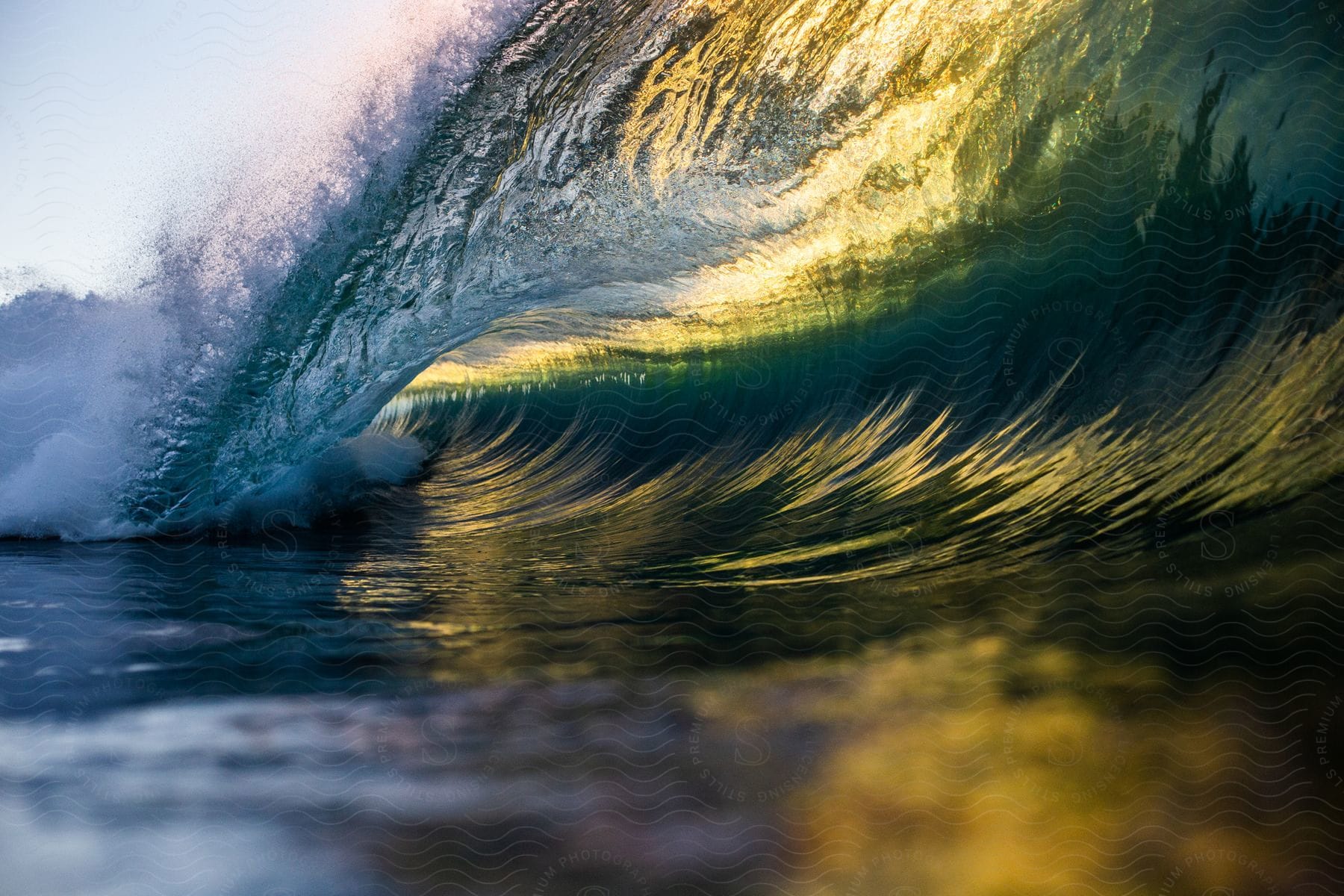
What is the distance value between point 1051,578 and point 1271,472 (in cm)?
60

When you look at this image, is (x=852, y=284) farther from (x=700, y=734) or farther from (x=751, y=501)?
(x=700, y=734)

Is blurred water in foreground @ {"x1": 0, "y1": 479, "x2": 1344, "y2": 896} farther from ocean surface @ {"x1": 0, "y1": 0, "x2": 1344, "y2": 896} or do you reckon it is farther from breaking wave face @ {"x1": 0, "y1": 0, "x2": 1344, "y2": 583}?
breaking wave face @ {"x1": 0, "y1": 0, "x2": 1344, "y2": 583}

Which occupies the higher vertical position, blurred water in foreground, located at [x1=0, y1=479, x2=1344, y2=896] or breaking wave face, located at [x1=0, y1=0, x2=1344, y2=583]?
breaking wave face, located at [x1=0, y1=0, x2=1344, y2=583]

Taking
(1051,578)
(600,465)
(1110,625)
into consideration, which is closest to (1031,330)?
(1051,578)

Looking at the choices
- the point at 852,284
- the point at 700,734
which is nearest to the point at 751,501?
the point at 852,284

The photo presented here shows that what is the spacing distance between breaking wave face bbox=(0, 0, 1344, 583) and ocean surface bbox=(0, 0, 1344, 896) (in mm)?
12

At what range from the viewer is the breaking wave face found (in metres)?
2.16

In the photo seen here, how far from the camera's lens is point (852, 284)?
2980 mm

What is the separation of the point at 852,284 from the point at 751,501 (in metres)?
0.89

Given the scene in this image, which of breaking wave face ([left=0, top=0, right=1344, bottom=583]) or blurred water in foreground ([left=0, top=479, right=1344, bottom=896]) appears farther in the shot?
breaking wave face ([left=0, top=0, right=1344, bottom=583])

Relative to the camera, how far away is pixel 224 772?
1.29 metres

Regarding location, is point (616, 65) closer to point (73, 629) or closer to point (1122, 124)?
point (1122, 124)

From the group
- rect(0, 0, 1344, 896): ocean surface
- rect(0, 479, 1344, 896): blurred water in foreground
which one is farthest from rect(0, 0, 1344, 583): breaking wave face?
rect(0, 479, 1344, 896): blurred water in foreground

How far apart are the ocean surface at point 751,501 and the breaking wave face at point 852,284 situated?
0.01 metres
